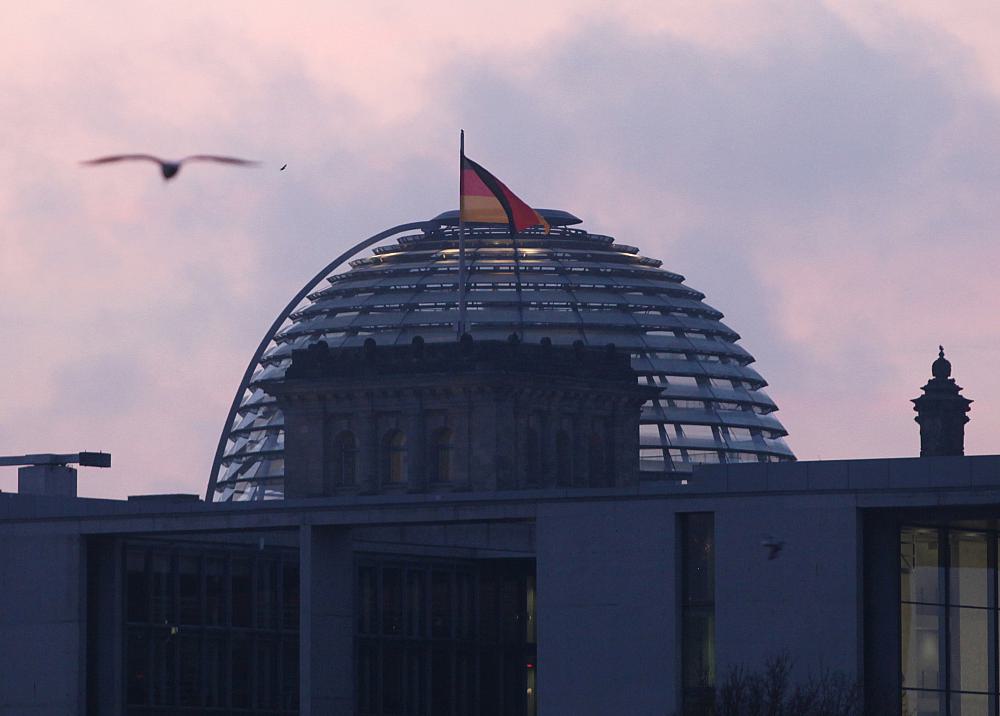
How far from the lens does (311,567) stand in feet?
285

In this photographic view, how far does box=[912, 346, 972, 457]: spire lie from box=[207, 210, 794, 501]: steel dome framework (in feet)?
55.1

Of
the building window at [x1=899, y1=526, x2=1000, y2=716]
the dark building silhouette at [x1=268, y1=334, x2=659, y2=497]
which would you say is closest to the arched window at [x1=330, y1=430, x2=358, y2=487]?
the dark building silhouette at [x1=268, y1=334, x2=659, y2=497]

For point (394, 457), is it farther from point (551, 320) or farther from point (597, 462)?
point (551, 320)

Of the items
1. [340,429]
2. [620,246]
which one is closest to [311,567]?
[340,429]

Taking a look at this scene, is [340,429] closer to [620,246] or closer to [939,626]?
[620,246]

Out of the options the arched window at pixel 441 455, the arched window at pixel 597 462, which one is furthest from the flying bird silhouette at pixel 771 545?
the arched window at pixel 597 462

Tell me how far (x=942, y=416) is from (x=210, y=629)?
67.1 meters

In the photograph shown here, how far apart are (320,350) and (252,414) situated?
144ft

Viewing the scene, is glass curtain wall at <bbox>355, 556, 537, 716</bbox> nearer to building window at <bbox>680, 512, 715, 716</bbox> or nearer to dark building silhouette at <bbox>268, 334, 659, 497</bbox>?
building window at <bbox>680, 512, 715, 716</bbox>

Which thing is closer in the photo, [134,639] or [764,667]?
[764,667]

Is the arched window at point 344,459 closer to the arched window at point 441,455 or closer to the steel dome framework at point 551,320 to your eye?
the arched window at point 441,455

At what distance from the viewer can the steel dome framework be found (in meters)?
164

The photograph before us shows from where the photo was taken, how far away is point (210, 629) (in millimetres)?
93750

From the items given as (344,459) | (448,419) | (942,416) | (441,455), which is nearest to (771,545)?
(441,455)
